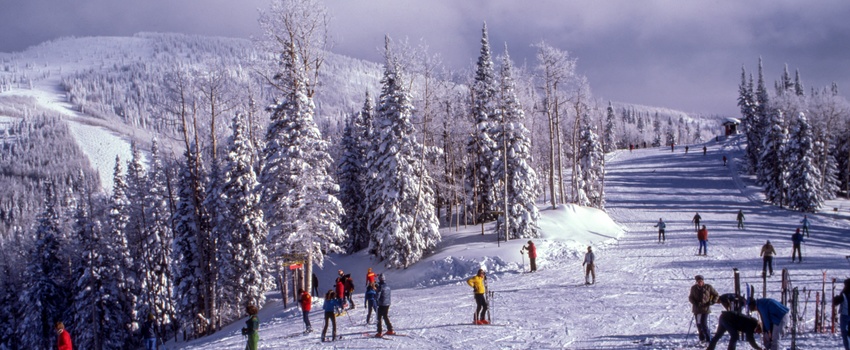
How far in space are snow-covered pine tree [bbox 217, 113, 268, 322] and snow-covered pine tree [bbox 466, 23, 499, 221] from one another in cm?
1654

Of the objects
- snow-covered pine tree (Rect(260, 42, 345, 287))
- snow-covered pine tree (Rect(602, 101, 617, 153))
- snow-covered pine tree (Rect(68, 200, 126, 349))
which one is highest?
snow-covered pine tree (Rect(602, 101, 617, 153))

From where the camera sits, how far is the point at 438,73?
109 ft

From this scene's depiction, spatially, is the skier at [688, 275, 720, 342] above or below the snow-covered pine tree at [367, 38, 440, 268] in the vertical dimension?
below

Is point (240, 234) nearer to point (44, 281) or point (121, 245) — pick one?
point (121, 245)

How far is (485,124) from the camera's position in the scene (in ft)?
133

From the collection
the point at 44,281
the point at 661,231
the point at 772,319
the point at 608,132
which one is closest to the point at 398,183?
the point at 661,231

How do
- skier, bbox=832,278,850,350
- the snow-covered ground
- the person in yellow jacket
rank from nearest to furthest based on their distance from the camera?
skier, bbox=832,278,850,350, the snow-covered ground, the person in yellow jacket

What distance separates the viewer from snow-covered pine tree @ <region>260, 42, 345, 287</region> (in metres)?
25.2

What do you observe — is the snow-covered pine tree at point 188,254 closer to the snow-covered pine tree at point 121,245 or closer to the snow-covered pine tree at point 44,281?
the snow-covered pine tree at point 121,245

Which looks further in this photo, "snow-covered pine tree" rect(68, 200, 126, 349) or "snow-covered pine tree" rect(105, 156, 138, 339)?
"snow-covered pine tree" rect(105, 156, 138, 339)

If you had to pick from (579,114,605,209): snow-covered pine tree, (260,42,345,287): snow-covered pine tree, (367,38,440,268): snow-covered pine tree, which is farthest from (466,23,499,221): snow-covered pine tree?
(579,114,605,209): snow-covered pine tree

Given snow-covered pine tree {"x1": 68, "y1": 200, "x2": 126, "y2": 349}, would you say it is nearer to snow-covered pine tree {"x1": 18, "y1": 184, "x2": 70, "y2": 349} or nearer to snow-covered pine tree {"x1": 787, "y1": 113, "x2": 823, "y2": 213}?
snow-covered pine tree {"x1": 18, "y1": 184, "x2": 70, "y2": 349}

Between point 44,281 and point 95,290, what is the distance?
7.01 meters

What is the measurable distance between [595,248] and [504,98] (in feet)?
38.0
